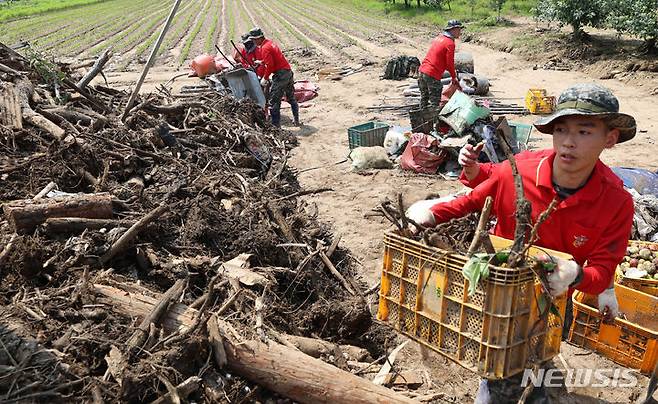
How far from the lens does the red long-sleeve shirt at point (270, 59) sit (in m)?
11.2

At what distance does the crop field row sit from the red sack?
13.8 m

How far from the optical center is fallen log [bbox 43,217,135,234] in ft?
13.8

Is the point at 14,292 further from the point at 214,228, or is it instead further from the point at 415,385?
the point at 415,385

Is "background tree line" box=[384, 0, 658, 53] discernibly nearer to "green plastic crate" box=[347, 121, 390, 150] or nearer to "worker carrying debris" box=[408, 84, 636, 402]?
"green plastic crate" box=[347, 121, 390, 150]

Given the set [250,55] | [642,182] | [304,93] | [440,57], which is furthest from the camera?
[304,93]

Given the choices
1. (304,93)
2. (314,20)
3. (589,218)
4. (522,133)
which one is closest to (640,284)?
(589,218)

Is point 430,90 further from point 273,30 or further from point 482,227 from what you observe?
point 273,30

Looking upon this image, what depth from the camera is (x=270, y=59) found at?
11.2 metres

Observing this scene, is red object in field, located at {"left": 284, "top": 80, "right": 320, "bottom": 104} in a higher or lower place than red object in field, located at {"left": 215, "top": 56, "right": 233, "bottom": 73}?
lower

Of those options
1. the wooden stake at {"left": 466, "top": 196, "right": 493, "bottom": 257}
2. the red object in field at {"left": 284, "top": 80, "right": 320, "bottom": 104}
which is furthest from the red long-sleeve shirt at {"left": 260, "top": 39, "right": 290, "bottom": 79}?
the wooden stake at {"left": 466, "top": 196, "right": 493, "bottom": 257}

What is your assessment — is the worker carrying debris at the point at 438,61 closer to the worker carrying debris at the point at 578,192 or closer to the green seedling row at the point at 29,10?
the worker carrying debris at the point at 578,192

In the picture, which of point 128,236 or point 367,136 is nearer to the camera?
point 128,236

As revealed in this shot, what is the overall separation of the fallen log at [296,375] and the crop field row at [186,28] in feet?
57.0

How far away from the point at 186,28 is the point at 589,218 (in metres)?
31.0
